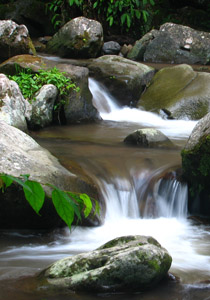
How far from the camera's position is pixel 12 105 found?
722 cm

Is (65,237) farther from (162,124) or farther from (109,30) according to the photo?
(109,30)

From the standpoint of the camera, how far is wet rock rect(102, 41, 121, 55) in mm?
14000

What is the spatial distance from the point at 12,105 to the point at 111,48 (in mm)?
7408

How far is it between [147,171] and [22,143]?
1462 mm

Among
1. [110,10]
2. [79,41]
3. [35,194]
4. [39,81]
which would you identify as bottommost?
[39,81]

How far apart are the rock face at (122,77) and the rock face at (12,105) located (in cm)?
293

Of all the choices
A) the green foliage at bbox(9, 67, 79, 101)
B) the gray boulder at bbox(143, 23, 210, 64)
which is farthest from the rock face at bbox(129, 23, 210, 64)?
the green foliage at bbox(9, 67, 79, 101)

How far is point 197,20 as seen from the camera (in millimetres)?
16656

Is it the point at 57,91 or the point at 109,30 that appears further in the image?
the point at 109,30

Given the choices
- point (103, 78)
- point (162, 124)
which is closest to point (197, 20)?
point (103, 78)

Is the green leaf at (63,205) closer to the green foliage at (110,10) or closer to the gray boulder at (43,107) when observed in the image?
the gray boulder at (43,107)

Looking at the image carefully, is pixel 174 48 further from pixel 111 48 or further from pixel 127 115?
pixel 127 115

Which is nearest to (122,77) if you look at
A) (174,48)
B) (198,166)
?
(174,48)

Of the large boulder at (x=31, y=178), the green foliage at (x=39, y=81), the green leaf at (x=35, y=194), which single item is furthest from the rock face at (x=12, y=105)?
the green leaf at (x=35, y=194)
